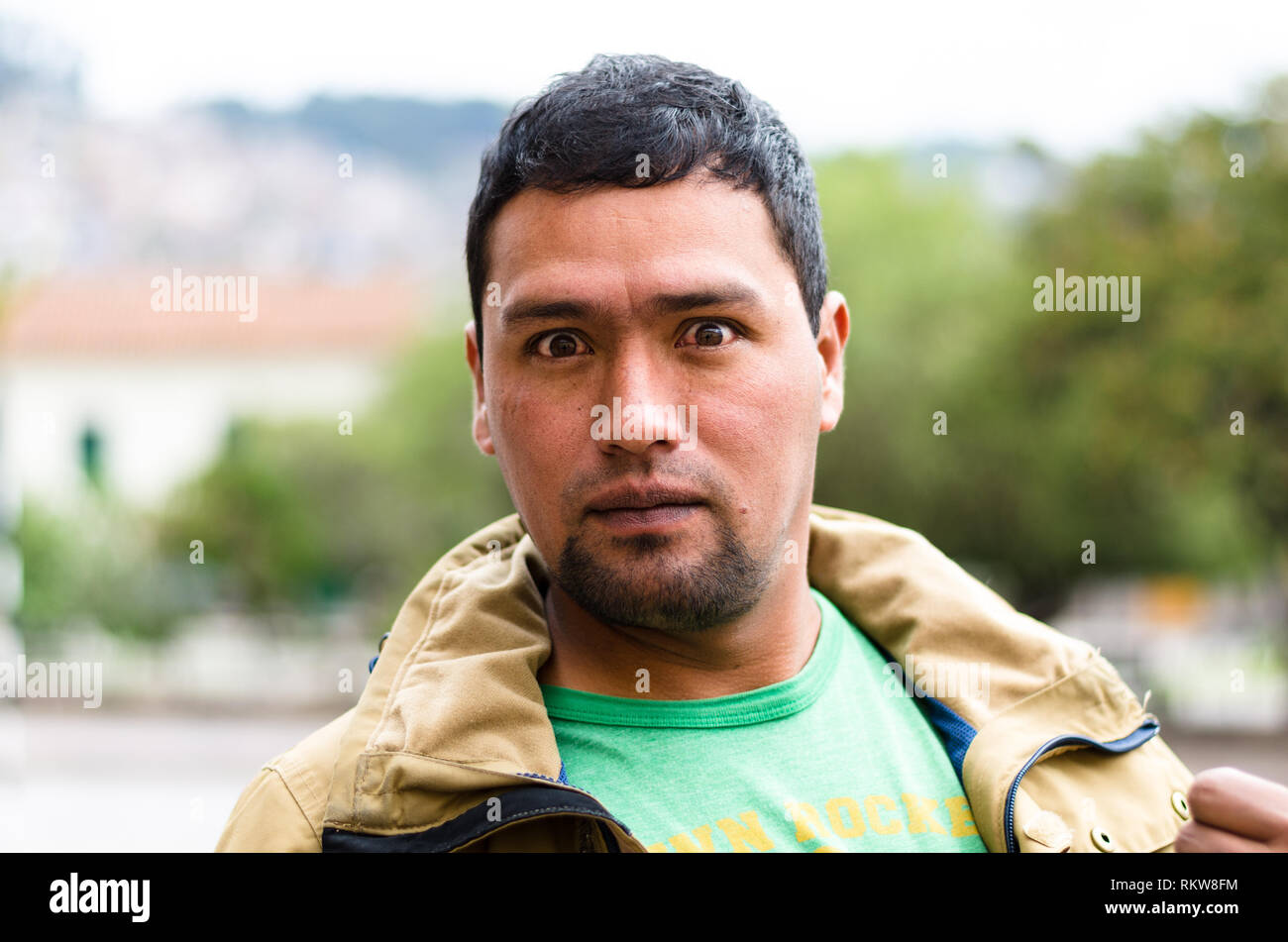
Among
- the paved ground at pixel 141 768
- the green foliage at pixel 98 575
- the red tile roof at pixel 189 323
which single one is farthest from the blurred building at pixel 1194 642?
the red tile roof at pixel 189 323

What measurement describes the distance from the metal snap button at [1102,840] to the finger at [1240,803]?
1.23 ft

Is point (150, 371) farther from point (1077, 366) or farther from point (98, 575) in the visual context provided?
point (1077, 366)

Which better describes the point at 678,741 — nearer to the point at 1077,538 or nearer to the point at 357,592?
the point at 1077,538

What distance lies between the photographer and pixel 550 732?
84.2 inches

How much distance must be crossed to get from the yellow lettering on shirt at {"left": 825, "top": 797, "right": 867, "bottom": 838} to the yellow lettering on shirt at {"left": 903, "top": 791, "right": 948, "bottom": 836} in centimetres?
11

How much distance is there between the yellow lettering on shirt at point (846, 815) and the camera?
7.16 ft

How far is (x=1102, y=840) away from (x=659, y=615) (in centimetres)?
93

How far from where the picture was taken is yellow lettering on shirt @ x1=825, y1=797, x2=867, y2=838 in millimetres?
2183

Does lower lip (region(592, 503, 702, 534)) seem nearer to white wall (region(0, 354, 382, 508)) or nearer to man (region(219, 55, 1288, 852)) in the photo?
man (region(219, 55, 1288, 852))

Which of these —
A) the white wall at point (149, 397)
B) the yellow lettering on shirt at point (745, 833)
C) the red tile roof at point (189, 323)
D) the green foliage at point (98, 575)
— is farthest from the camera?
the red tile roof at point (189, 323)

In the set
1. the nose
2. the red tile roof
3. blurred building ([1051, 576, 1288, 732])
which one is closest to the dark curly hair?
the nose

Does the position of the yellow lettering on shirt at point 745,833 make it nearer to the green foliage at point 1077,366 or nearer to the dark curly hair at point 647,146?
the dark curly hair at point 647,146
